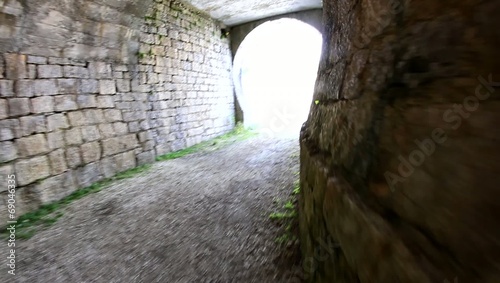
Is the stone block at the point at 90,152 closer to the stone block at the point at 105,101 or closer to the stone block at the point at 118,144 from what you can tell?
the stone block at the point at 118,144

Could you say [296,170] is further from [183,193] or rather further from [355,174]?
[355,174]

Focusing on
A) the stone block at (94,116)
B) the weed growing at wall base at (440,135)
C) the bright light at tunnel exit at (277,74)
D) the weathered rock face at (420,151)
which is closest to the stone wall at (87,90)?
the stone block at (94,116)

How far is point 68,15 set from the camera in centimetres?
339

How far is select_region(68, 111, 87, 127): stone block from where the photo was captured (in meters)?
3.77

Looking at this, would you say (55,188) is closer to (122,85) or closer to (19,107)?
(19,107)

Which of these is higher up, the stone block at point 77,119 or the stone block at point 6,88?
the stone block at point 6,88

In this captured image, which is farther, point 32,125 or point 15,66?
point 32,125

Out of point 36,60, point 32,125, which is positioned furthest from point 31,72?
point 32,125

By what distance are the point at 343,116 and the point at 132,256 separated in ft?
6.44

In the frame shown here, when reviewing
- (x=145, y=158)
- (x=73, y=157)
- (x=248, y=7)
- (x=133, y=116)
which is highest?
(x=248, y=7)

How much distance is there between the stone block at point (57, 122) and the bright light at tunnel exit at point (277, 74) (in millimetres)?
5177

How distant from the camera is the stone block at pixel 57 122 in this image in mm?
3486

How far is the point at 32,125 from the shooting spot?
10.8ft

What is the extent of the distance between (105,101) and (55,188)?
1467 mm
